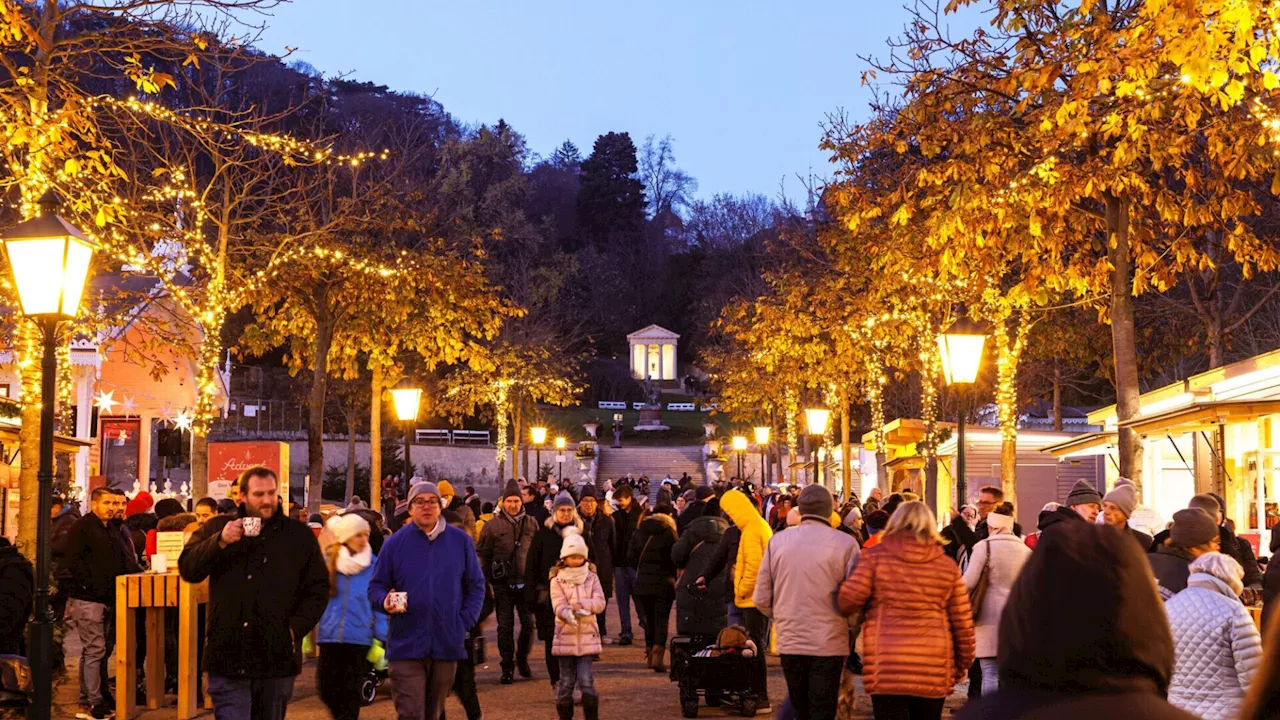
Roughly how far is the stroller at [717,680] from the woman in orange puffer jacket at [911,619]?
426 centimetres

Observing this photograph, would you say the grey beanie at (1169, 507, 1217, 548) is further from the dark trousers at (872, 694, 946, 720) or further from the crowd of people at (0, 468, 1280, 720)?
the dark trousers at (872, 694, 946, 720)

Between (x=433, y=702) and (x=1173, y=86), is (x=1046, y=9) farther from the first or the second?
(x=433, y=702)

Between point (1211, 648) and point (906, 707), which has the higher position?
point (1211, 648)

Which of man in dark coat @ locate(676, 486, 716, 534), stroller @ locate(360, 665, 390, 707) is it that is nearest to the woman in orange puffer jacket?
stroller @ locate(360, 665, 390, 707)

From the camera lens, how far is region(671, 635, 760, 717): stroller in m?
11.6

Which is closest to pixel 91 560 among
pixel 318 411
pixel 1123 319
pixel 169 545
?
pixel 169 545

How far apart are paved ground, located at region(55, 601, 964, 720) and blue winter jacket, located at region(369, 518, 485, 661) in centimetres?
316

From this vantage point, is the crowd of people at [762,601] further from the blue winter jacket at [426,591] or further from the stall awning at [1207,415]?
the stall awning at [1207,415]

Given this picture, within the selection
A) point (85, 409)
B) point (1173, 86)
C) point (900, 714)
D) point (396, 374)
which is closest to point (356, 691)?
point (900, 714)

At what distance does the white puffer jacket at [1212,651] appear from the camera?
5539mm

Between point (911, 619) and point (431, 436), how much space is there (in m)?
64.5

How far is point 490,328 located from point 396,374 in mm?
3657

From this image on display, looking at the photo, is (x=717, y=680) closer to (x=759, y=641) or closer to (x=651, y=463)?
(x=759, y=641)

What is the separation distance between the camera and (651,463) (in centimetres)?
7444
